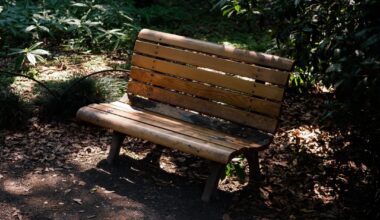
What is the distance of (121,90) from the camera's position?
5.54 metres

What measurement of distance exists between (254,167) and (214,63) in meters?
0.95

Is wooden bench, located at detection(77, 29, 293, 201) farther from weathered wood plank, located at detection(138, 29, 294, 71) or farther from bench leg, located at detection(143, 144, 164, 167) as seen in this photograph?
bench leg, located at detection(143, 144, 164, 167)

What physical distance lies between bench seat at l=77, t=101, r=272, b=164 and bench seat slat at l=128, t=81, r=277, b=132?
110 mm

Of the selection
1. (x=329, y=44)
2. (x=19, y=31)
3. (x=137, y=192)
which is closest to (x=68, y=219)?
(x=137, y=192)

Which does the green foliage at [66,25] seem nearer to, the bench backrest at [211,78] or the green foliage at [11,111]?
the green foliage at [11,111]

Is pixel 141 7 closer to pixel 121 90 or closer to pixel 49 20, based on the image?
pixel 49 20

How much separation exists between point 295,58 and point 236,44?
406 cm

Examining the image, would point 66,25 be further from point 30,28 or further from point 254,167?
point 254,167

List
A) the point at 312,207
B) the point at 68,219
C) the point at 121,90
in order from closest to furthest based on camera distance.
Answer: the point at 68,219 < the point at 312,207 < the point at 121,90

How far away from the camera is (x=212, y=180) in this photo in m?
3.68

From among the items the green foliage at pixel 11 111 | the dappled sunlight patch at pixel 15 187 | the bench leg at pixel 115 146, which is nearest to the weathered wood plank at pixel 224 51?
the bench leg at pixel 115 146

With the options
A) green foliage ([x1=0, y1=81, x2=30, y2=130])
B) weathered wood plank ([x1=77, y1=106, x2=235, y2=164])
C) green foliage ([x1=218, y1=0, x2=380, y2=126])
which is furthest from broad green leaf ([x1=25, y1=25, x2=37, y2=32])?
green foliage ([x1=218, y1=0, x2=380, y2=126])

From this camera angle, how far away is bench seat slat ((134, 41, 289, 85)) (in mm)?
3826

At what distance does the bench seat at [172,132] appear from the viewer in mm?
3477
